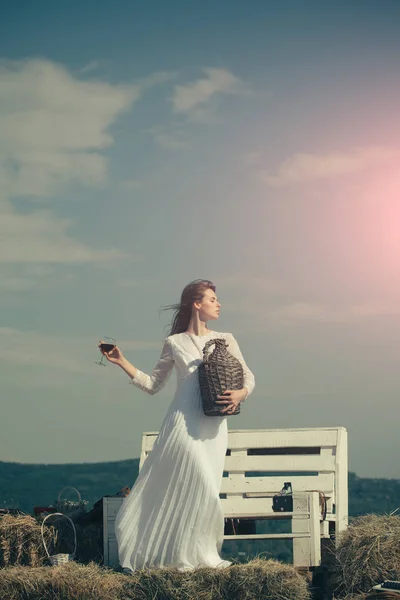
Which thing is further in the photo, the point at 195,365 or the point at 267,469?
the point at 267,469

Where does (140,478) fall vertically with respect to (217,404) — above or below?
below

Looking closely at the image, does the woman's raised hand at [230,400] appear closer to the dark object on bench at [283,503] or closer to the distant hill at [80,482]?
the dark object on bench at [283,503]

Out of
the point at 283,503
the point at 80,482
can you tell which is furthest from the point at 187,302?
the point at 80,482

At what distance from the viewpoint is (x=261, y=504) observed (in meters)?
9.91

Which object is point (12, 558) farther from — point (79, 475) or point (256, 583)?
point (79, 475)

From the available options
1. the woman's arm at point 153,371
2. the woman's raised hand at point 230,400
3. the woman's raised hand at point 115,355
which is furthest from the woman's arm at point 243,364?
the woman's raised hand at point 115,355

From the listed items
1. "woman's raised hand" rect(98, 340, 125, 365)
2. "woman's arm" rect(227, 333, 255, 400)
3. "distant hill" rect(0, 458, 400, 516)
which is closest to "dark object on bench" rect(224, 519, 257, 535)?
"woman's arm" rect(227, 333, 255, 400)

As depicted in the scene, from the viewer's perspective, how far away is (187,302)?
916 cm

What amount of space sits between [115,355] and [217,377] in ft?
3.75

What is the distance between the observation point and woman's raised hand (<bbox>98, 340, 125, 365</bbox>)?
29.5ft

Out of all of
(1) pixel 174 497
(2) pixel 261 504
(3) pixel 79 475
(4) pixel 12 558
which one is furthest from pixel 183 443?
(3) pixel 79 475

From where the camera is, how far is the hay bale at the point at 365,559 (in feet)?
28.6

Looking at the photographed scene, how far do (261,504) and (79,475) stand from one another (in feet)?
28.3

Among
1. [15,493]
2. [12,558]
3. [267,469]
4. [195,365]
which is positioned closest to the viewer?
[195,365]
